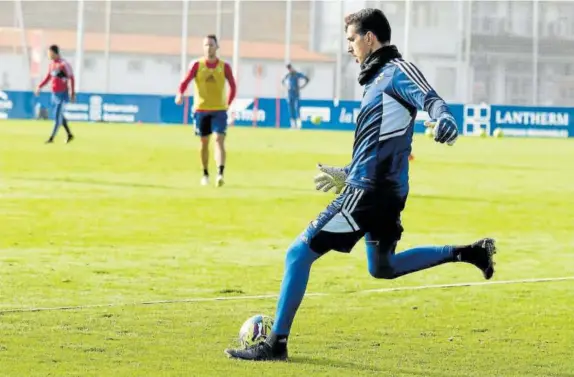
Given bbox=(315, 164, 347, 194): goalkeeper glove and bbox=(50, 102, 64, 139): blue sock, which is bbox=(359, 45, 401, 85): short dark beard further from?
bbox=(50, 102, 64, 139): blue sock

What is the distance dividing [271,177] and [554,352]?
14.9m

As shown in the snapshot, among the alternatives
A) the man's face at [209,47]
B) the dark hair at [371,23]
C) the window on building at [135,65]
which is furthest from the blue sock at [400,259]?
the window on building at [135,65]

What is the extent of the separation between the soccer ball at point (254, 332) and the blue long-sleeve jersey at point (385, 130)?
95 cm

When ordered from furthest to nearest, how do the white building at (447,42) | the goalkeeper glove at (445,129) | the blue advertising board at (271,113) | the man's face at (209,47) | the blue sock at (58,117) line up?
the white building at (447,42)
the blue advertising board at (271,113)
the blue sock at (58,117)
the man's face at (209,47)
the goalkeeper glove at (445,129)

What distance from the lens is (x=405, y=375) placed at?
7285 millimetres

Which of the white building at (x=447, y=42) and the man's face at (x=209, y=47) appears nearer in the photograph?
the man's face at (x=209, y=47)

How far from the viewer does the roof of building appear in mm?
62812

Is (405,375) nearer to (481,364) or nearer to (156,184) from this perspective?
(481,364)

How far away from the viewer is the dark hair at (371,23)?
7566 millimetres

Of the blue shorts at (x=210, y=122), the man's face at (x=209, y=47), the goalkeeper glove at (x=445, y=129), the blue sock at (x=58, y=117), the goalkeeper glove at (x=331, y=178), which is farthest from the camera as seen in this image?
the blue sock at (x=58, y=117)

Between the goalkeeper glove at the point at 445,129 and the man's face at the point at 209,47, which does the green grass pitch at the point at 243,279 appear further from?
the man's face at the point at 209,47

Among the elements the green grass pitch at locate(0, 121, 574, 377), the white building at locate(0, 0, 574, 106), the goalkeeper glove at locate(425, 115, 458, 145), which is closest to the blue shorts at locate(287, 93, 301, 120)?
the white building at locate(0, 0, 574, 106)

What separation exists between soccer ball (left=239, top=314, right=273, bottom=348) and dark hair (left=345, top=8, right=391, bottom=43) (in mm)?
1713

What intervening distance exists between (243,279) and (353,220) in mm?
3674
